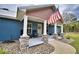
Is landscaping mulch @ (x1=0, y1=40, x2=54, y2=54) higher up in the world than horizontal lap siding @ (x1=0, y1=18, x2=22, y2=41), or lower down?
lower down

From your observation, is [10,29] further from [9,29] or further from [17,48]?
[17,48]

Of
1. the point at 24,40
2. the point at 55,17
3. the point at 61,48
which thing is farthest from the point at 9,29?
the point at 61,48

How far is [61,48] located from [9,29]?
3.13 feet

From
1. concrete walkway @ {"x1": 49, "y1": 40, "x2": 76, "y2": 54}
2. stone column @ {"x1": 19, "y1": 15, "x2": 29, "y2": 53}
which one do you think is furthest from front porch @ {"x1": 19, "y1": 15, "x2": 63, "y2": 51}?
concrete walkway @ {"x1": 49, "y1": 40, "x2": 76, "y2": 54}

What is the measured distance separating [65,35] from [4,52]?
3.61 ft

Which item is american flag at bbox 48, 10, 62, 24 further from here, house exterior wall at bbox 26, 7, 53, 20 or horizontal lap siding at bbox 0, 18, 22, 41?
horizontal lap siding at bbox 0, 18, 22, 41

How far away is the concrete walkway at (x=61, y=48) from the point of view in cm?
237

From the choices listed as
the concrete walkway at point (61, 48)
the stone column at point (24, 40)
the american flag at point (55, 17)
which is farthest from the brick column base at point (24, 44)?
the american flag at point (55, 17)

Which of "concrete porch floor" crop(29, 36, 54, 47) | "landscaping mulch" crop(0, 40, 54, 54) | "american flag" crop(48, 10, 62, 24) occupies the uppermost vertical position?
"american flag" crop(48, 10, 62, 24)

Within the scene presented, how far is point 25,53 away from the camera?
2.36 m

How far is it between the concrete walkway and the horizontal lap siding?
0.62m

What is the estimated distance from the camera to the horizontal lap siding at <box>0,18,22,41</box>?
7.66 feet

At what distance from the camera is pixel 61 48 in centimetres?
241
